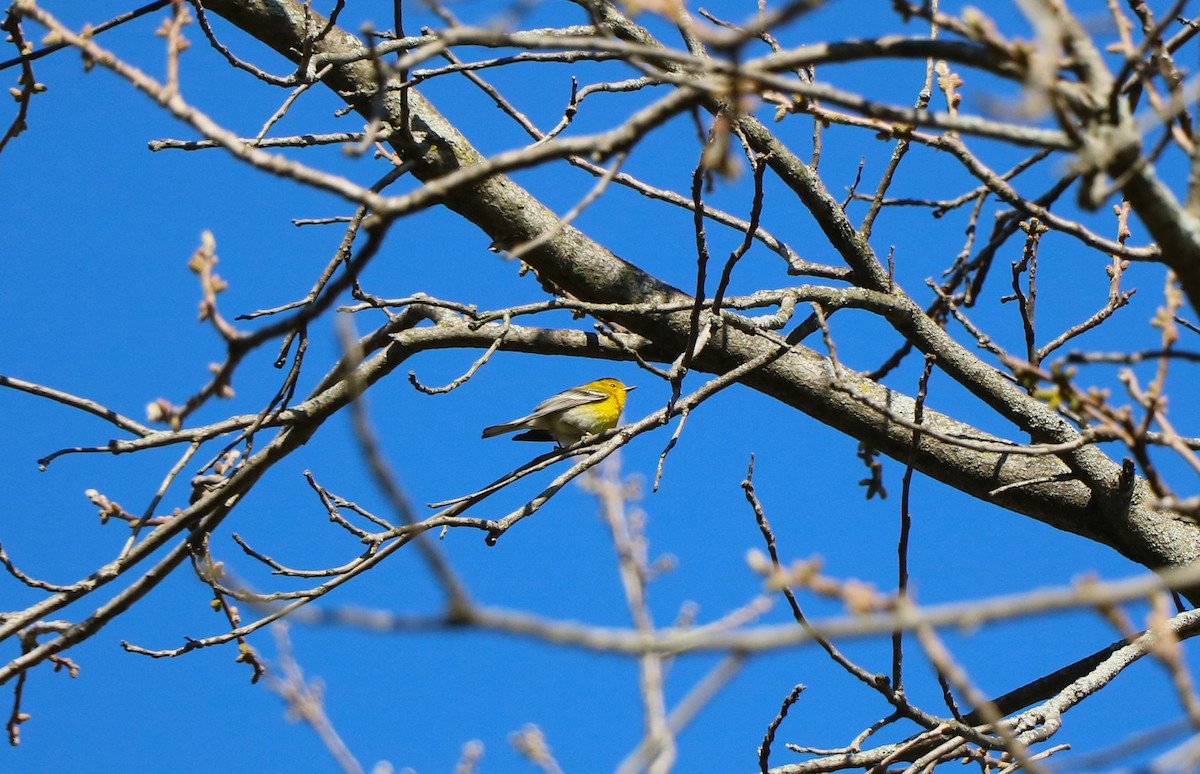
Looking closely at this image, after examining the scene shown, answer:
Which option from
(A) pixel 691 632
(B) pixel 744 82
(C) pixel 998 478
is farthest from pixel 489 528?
(A) pixel 691 632

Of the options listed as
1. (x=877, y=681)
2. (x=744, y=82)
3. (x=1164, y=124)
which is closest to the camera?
(x=744, y=82)

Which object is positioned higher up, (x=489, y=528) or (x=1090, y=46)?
(x=489, y=528)

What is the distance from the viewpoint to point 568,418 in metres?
8.84

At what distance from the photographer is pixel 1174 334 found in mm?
2172

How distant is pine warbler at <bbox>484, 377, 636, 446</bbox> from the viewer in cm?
827

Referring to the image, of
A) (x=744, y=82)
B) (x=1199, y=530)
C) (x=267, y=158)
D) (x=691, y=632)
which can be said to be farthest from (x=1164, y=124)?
(x=1199, y=530)

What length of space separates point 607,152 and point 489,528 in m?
1.98

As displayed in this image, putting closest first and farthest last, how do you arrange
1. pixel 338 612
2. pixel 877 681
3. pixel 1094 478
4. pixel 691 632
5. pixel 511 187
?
pixel 338 612
pixel 691 632
pixel 877 681
pixel 1094 478
pixel 511 187

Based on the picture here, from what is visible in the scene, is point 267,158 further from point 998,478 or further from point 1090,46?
point 998,478

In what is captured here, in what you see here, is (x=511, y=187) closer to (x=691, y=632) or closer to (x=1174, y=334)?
(x=1174, y=334)

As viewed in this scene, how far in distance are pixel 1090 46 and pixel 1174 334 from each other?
0.64 m

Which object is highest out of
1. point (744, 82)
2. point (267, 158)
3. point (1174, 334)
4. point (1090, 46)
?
point (267, 158)

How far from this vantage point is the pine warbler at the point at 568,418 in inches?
326

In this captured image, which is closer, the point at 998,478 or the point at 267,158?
the point at 267,158
